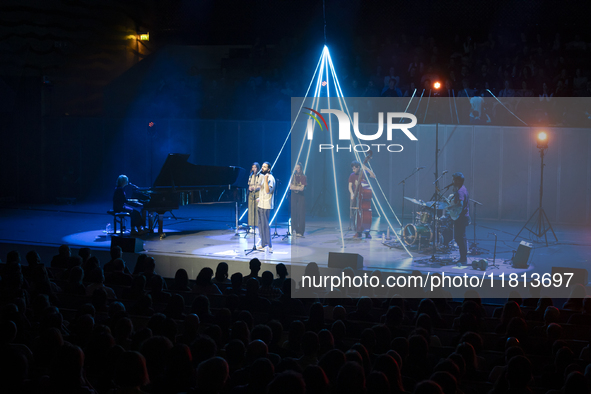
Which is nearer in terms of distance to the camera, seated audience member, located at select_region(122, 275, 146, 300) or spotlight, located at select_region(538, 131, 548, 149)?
seated audience member, located at select_region(122, 275, 146, 300)

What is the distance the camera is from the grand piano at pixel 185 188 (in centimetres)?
1259

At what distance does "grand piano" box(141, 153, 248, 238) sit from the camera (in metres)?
12.6

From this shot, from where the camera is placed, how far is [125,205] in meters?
13.0

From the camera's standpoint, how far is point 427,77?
56.0 ft

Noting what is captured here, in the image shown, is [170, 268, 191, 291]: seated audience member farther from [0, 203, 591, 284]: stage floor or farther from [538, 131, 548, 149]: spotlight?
[538, 131, 548, 149]: spotlight

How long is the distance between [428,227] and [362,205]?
194 cm

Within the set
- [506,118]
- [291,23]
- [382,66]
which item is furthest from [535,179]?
[291,23]

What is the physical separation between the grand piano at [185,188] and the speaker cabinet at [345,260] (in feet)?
15.7

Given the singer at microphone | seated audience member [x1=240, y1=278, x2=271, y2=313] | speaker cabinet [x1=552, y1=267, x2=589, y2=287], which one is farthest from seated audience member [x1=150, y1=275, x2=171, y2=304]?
speaker cabinet [x1=552, y1=267, x2=589, y2=287]

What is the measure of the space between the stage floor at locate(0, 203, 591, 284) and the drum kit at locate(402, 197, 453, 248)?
255mm

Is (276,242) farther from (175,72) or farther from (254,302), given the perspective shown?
(175,72)

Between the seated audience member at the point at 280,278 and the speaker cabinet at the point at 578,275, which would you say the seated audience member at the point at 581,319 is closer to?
the speaker cabinet at the point at 578,275

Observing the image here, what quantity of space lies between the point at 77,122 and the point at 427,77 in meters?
12.4

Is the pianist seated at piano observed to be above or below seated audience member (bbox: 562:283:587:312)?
above
